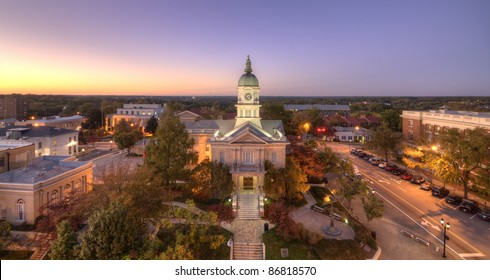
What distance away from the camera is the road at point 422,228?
1591 cm

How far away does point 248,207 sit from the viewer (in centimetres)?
2009

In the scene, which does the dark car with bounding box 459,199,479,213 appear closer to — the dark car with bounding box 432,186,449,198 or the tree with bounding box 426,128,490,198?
the tree with bounding box 426,128,490,198

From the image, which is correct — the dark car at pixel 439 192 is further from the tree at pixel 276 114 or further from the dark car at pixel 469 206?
the tree at pixel 276 114

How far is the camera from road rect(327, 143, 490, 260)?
15.9 m

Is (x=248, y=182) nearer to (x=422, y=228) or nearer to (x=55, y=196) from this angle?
(x=422, y=228)

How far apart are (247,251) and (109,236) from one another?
7.14 meters

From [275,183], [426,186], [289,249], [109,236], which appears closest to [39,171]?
[109,236]

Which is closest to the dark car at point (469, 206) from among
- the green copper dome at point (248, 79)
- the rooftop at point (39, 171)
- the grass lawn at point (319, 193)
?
the grass lawn at point (319, 193)

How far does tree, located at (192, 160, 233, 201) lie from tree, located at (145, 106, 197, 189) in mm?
1074

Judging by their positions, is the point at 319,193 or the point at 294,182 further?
the point at 319,193

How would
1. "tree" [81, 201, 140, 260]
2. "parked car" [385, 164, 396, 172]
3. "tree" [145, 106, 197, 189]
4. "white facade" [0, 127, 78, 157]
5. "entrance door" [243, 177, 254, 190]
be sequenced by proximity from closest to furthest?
"tree" [81, 201, 140, 260], "tree" [145, 106, 197, 189], "entrance door" [243, 177, 254, 190], "parked car" [385, 164, 396, 172], "white facade" [0, 127, 78, 157]

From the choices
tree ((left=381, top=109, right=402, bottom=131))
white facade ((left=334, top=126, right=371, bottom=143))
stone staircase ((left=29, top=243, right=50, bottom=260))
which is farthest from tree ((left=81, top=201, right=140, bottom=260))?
tree ((left=381, top=109, right=402, bottom=131))

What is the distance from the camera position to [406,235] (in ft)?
58.3

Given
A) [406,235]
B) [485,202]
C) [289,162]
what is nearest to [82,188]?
[289,162]
